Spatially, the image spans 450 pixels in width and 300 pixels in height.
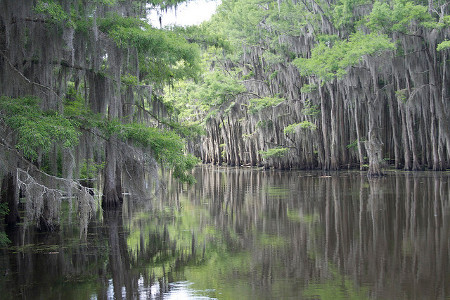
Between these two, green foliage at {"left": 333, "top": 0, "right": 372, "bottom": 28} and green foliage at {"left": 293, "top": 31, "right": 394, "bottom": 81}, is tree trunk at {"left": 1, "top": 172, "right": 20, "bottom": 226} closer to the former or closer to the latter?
green foliage at {"left": 293, "top": 31, "right": 394, "bottom": 81}

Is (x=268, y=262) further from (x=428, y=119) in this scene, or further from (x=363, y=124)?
(x=363, y=124)

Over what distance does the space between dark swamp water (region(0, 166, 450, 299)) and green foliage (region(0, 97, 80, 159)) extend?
1975 millimetres

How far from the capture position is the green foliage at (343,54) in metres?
22.2

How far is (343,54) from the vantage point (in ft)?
77.9

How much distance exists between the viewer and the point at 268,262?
8320mm

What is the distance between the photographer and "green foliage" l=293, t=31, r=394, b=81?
2224cm

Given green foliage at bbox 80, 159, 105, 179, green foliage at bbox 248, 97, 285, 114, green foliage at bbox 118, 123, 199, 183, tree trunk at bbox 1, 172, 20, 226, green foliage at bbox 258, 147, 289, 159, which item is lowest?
tree trunk at bbox 1, 172, 20, 226

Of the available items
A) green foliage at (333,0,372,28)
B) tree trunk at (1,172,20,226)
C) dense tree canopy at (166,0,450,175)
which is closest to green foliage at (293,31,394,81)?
dense tree canopy at (166,0,450,175)

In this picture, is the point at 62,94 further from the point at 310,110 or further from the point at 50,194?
the point at 310,110

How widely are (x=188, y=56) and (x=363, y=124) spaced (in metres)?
24.2

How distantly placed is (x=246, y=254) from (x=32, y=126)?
408 centimetres

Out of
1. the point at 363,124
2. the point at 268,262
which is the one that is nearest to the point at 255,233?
the point at 268,262

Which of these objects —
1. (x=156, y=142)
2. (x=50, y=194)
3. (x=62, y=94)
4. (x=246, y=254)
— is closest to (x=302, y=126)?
(x=62, y=94)

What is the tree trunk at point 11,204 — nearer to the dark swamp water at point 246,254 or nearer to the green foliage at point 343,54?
the dark swamp water at point 246,254
